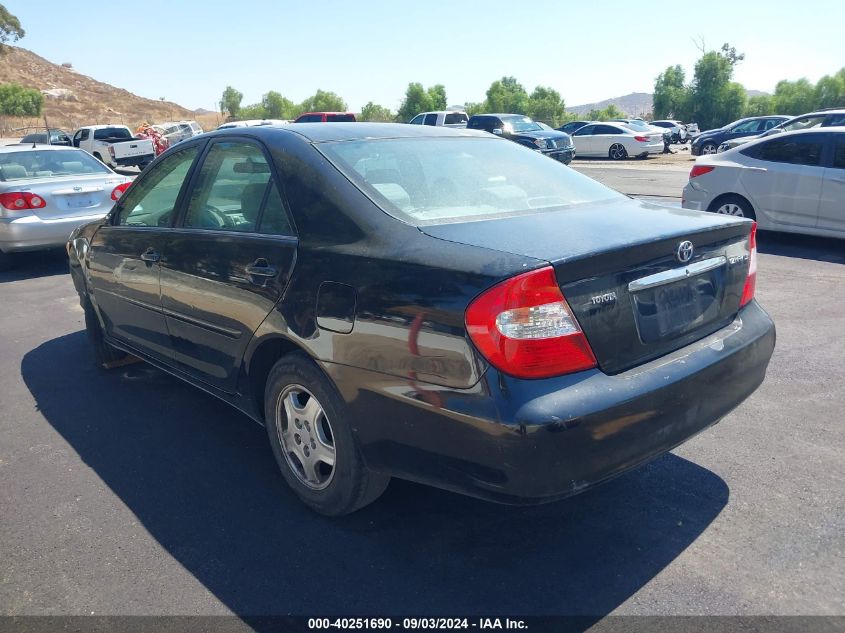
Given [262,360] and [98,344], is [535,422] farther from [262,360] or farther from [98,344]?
[98,344]

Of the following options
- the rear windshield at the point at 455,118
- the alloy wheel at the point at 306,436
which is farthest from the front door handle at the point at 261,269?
the rear windshield at the point at 455,118

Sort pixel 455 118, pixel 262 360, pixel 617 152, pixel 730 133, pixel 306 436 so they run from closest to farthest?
pixel 306 436, pixel 262 360, pixel 730 133, pixel 455 118, pixel 617 152

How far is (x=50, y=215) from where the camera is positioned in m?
8.73

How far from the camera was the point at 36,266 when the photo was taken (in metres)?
9.46

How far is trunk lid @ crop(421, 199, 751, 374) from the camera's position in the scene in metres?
2.50

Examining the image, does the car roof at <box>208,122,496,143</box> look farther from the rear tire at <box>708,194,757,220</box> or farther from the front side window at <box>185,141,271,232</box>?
the rear tire at <box>708,194,757,220</box>

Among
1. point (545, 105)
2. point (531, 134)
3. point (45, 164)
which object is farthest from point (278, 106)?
point (45, 164)

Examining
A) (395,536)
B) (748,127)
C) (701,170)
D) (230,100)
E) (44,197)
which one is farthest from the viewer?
(230,100)

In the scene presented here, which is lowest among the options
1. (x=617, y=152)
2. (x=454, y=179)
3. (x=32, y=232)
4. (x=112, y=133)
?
(x=617, y=152)

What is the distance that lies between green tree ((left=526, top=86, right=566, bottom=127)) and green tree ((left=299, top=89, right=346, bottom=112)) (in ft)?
81.3

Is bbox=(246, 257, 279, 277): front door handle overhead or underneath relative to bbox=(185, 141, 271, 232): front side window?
underneath

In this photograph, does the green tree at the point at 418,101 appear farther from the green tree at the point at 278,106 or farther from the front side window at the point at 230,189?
the front side window at the point at 230,189

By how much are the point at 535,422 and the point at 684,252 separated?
0.99 metres

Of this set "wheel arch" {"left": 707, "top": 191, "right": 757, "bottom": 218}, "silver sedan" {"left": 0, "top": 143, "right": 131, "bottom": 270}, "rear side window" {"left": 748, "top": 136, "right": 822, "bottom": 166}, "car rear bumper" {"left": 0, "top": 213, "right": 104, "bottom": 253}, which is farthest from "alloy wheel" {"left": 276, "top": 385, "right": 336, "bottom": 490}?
"rear side window" {"left": 748, "top": 136, "right": 822, "bottom": 166}
